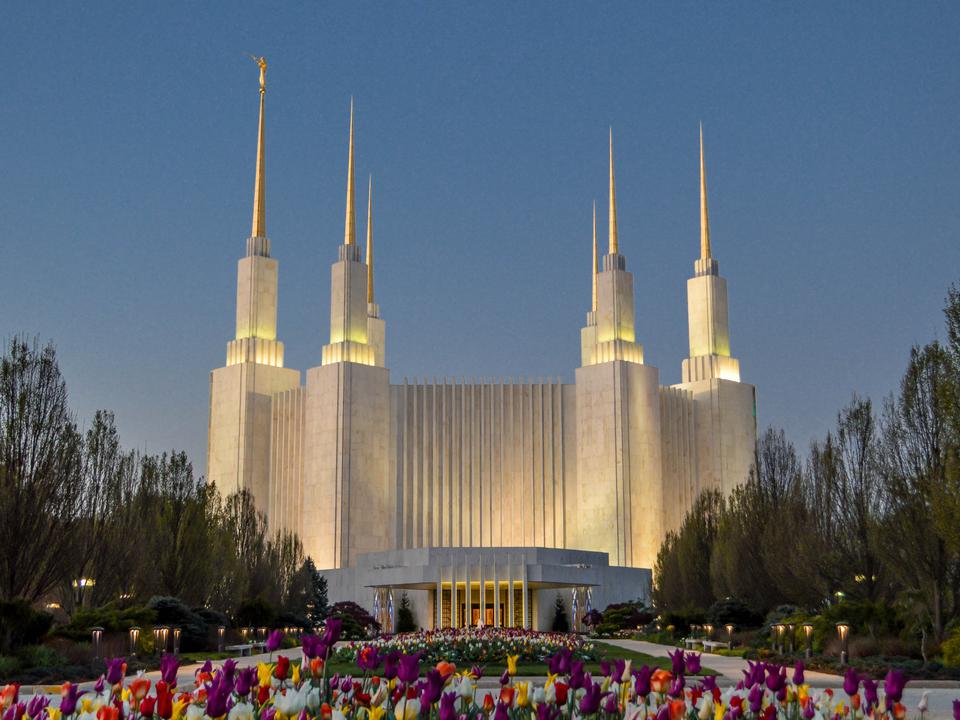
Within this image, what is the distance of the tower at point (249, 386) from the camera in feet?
174

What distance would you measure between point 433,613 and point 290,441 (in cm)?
1081

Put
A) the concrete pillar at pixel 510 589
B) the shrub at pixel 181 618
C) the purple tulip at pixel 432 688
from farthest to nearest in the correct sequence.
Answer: the concrete pillar at pixel 510 589 → the shrub at pixel 181 618 → the purple tulip at pixel 432 688

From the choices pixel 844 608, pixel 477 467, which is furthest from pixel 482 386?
pixel 844 608

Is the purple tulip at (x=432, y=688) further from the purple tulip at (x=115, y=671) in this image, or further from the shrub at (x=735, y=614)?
the shrub at (x=735, y=614)

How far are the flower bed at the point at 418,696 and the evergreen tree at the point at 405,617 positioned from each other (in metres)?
41.9

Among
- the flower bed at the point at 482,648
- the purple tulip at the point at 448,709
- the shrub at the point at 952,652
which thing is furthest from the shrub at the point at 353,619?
the purple tulip at the point at 448,709

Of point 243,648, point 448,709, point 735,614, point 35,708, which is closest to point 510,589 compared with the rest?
point 735,614

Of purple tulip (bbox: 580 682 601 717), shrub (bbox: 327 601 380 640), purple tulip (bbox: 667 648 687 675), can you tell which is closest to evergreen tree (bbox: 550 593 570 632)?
shrub (bbox: 327 601 380 640)

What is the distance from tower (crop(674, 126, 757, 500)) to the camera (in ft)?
179

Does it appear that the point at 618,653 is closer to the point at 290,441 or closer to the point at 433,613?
the point at 433,613

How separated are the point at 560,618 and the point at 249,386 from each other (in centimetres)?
1713

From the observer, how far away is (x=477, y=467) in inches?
2109

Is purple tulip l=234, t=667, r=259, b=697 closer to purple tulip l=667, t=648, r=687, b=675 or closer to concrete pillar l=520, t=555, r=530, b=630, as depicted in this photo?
purple tulip l=667, t=648, r=687, b=675

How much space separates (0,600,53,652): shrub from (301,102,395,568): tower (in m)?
30.5
